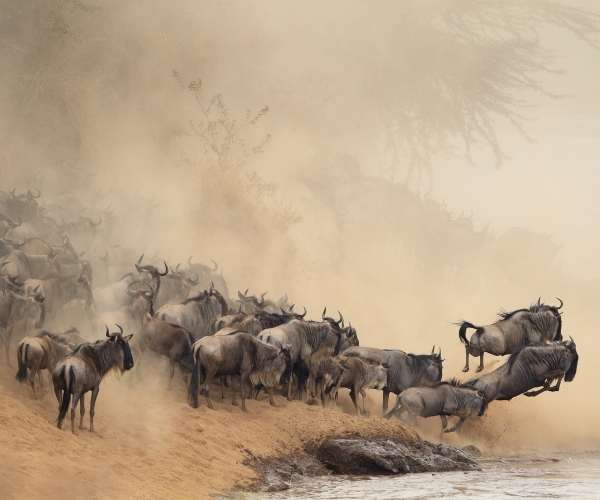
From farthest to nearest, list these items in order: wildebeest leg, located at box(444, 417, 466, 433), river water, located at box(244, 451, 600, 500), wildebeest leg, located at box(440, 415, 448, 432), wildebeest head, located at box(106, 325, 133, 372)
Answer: wildebeest leg, located at box(444, 417, 466, 433)
wildebeest leg, located at box(440, 415, 448, 432)
wildebeest head, located at box(106, 325, 133, 372)
river water, located at box(244, 451, 600, 500)

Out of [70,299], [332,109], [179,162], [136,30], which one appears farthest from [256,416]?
[332,109]

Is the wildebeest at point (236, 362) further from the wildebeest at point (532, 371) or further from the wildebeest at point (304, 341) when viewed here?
the wildebeest at point (532, 371)

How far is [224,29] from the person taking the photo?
51469 mm

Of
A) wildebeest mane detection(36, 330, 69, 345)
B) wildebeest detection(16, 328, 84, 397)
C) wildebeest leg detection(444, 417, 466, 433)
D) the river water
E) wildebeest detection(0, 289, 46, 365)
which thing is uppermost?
wildebeest detection(0, 289, 46, 365)

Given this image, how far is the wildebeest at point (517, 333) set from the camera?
2244 cm

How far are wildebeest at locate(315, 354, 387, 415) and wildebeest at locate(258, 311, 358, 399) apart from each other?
243 mm

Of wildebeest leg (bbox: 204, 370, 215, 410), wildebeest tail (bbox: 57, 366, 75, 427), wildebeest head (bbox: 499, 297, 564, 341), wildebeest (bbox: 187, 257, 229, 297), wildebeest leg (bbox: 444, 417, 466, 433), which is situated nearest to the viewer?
wildebeest tail (bbox: 57, 366, 75, 427)

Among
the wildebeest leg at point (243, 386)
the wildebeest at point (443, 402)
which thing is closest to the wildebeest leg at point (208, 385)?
the wildebeest leg at point (243, 386)

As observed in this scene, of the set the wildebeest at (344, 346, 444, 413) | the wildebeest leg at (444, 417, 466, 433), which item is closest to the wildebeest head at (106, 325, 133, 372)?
the wildebeest at (344, 346, 444, 413)

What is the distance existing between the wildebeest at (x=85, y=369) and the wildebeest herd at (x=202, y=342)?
0.05ft

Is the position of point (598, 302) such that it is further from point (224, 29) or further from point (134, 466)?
point (134, 466)

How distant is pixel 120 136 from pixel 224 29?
12.7m

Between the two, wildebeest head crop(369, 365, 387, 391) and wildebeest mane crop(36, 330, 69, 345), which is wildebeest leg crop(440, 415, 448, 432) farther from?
wildebeest mane crop(36, 330, 69, 345)

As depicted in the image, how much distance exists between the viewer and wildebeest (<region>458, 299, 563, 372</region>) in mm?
22438
